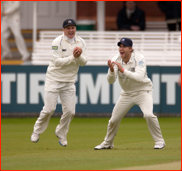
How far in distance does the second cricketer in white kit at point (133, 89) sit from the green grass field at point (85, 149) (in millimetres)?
323

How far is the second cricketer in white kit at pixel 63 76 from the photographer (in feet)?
26.8

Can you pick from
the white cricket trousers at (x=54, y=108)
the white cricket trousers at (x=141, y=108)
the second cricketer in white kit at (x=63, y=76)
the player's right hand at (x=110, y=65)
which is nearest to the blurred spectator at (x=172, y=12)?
the second cricketer in white kit at (x=63, y=76)

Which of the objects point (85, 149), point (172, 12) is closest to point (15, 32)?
point (172, 12)

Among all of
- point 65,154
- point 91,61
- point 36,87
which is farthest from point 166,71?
point 65,154

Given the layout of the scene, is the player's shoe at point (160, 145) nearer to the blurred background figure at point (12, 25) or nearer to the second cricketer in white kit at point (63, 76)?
the second cricketer in white kit at point (63, 76)

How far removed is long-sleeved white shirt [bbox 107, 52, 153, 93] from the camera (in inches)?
298

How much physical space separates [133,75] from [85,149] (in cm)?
162

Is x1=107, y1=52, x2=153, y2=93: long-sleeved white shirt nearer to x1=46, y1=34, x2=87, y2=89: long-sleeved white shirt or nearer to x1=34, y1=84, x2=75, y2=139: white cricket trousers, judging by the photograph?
x1=46, y1=34, x2=87, y2=89: long-sleeved white shirt

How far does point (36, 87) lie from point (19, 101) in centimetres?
70

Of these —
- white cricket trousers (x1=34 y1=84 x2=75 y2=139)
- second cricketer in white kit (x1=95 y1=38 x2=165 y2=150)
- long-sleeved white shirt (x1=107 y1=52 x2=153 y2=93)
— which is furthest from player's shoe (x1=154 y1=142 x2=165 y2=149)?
white cricket trousers (x1=34 y1=84 x2=75 y2=139)

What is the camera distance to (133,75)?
7.52 metres

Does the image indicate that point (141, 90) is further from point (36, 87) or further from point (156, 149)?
point (36, 87)

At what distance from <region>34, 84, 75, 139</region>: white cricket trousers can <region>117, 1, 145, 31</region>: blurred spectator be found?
26.0 feet

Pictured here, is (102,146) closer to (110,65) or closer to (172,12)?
(110,65)
